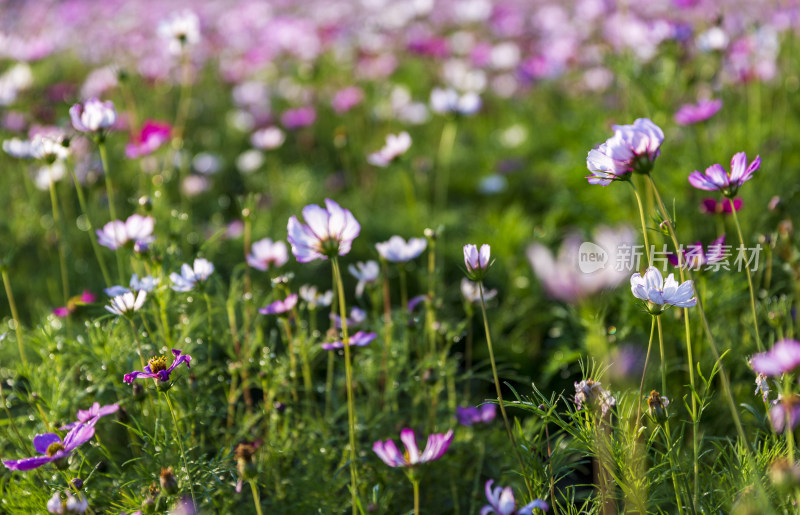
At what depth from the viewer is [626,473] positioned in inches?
40.6

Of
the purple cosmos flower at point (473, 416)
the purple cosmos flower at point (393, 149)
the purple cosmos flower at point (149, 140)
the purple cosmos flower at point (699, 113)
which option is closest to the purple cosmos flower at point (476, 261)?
the purple cosmos flower at point (473, 416)

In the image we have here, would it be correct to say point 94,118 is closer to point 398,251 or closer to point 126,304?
point 126,304

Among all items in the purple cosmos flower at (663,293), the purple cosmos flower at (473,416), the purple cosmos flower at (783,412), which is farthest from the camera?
the purple cosmos flower at (473,416)

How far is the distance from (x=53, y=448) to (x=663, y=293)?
2.91 feet

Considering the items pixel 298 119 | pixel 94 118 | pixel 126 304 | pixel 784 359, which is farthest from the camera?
pixel 298 119

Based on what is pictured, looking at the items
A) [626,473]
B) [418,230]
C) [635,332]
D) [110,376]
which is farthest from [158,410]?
[418,230]

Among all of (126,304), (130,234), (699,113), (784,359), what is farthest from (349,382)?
(699,113)

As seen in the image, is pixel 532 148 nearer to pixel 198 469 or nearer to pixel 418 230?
pixel 418 230

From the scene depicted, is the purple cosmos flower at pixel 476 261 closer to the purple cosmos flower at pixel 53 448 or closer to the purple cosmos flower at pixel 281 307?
the purple cosmos flower at pixel 281 307

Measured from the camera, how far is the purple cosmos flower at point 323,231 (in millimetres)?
987

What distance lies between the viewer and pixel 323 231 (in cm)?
100

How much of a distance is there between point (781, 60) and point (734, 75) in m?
0.26

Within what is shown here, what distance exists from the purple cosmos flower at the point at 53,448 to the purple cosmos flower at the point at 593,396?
71cm

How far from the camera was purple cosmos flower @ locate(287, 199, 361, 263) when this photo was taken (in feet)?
3.24
